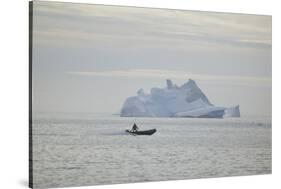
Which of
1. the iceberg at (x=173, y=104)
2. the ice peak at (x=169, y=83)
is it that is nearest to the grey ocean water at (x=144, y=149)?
the iceberg at (x=173, y=104)

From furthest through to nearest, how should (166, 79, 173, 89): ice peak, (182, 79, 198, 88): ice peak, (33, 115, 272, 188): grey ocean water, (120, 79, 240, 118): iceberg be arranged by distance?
(182, 79, 198, 88): ice peak < (166, 79, 173, 89): ice peak < (120, 79, 240, 118): iceberg < (33, 115, 272, 188): grey ocean water

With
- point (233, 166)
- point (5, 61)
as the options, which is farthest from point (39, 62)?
point (233, 166)

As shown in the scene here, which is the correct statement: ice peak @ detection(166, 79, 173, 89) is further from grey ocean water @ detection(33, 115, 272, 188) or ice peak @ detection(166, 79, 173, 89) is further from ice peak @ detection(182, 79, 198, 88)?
grey ocean water @ detection(33, 115, 272, 188)

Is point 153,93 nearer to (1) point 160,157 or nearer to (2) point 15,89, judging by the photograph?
(1) point 160,157

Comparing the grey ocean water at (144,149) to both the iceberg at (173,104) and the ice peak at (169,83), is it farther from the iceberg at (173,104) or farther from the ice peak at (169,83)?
the ice peak at (169,83)

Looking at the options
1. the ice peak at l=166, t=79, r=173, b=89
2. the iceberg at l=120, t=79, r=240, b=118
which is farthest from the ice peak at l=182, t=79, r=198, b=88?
the ice peak at l=166, t=79, r=173, b=89

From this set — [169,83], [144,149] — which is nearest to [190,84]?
[169,83]
